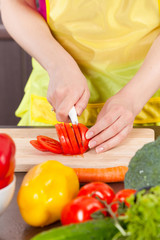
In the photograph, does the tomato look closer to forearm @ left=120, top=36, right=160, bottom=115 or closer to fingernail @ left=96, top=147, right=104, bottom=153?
fingernail @ left=96, top=147, right=104, bottom=153

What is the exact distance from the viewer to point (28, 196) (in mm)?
921

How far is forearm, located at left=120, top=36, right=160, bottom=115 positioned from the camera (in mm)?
1441

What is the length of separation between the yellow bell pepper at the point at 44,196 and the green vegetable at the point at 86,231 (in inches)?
8.6

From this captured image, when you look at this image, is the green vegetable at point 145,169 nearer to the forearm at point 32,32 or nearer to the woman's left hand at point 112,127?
the woman's left hand at point 112,127

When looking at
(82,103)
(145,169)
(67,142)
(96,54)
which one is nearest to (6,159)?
(145,169)

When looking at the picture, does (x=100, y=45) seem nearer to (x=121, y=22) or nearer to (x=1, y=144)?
(x=121, y=22)

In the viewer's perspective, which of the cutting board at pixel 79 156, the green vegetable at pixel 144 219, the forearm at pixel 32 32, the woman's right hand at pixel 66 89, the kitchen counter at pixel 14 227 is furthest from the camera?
the forearm at pixel 32 32

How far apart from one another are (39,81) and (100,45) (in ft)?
0.97

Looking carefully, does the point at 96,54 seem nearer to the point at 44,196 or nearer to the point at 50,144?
the point at 50,144

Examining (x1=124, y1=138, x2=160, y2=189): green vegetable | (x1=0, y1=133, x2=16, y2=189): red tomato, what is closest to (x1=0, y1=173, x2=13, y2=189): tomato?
(x1=0, y1=133, x2=16, y2=189): red tomato

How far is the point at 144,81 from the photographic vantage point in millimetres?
1442

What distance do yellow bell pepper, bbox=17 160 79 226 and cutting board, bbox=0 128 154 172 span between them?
0.31 m

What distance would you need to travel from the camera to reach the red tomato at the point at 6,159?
843 mm

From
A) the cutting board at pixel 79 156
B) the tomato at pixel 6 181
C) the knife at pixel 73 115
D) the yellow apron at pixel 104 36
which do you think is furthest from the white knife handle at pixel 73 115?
the tomato at pixel 6 181
